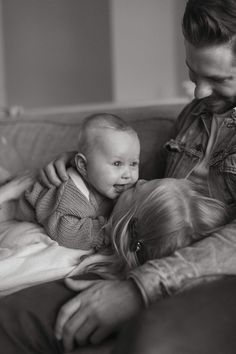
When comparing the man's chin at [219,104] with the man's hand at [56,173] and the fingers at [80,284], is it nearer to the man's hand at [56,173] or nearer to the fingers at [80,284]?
the man's hand at [56,173]

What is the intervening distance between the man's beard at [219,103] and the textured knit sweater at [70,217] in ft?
1.36

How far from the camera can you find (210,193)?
138cm

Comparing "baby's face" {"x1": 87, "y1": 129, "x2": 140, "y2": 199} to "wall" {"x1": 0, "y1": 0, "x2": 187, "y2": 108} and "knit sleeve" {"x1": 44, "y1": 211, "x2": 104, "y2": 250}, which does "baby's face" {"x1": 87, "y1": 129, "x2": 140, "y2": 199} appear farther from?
"wall" {"x1": 0, "y1": 0, "x2": 187, "y2": 108}

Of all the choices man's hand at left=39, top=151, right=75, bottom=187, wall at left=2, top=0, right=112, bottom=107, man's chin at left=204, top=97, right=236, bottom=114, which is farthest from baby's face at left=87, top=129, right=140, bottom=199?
wall at left=2, top=0, right=112, bottom=107

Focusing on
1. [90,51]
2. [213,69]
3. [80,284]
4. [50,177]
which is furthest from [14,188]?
[90,51]

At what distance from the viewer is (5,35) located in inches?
174

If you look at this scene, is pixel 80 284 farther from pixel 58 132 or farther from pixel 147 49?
pixel 147 49

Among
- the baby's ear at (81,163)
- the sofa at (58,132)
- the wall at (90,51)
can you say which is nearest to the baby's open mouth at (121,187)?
the baby's ear at (81,163)

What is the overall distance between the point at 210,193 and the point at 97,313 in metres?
0.50

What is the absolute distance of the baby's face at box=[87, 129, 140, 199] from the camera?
1475 millimetres

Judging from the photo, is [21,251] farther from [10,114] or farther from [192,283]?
[10,114]

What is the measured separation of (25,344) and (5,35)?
3697 millimetres

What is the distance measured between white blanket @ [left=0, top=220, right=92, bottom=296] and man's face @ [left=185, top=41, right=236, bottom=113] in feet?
1.75

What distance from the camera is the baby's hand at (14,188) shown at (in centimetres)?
169
